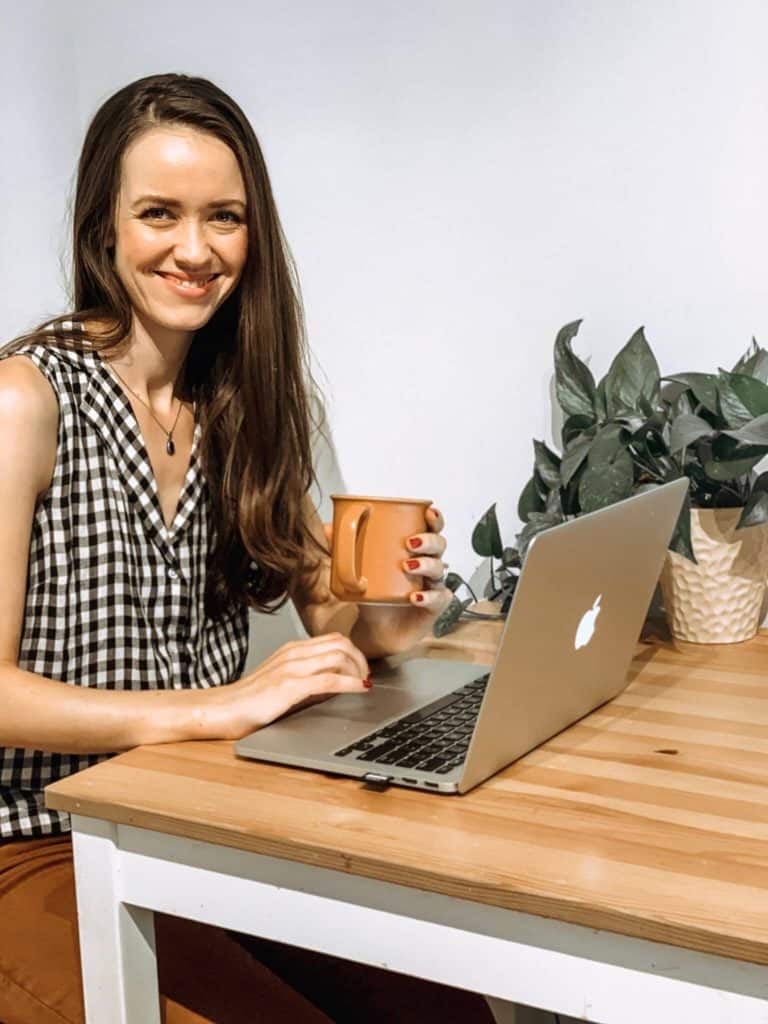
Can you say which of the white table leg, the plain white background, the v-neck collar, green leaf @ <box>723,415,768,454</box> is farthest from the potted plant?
the white table leg

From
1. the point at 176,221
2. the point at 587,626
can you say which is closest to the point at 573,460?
the point at 587,626

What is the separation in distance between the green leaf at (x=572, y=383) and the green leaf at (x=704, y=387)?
11cm

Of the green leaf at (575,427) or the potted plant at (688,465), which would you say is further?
the green leaf at (575,427)

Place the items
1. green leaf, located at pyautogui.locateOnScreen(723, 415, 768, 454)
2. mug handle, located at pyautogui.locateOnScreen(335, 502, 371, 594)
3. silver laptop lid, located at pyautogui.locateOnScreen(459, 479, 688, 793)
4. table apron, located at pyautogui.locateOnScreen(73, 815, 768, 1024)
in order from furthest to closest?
green leaf, located at pyautogui.locateOnScreen(723, 415, 768, 454) < mug handle, located at pyautogui.locateOnScreen(335, 502, 371, 594) < silver laptop lid, located at pyautogui.locateOnScreen(459, 479, 688, 793) < table apron, located at pyautogui.locateOnScreen(73, 815, 768, 1024)

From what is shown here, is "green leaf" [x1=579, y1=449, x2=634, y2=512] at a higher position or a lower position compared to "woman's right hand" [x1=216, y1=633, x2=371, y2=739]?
higher

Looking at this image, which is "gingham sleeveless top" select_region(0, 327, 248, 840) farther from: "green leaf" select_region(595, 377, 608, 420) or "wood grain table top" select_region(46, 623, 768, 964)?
"green leaf" select_region(595, 377, 608, 420)

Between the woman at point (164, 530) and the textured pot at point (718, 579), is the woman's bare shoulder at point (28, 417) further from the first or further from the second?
the textured pot at point (718, 579)

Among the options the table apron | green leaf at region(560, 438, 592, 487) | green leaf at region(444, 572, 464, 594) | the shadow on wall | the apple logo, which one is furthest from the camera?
the shadow on wall

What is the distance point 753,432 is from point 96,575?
69 centimetres

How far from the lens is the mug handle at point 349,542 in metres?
1.15

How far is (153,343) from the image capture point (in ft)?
4.56

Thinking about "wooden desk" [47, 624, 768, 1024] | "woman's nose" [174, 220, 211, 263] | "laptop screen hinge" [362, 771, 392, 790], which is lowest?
"wooden desk" [47, 624, 768, 1024]

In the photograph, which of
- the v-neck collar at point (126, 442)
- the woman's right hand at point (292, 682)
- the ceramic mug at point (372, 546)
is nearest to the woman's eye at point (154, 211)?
the v-neck collar at point (126, 442)

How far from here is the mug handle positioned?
1151mm
